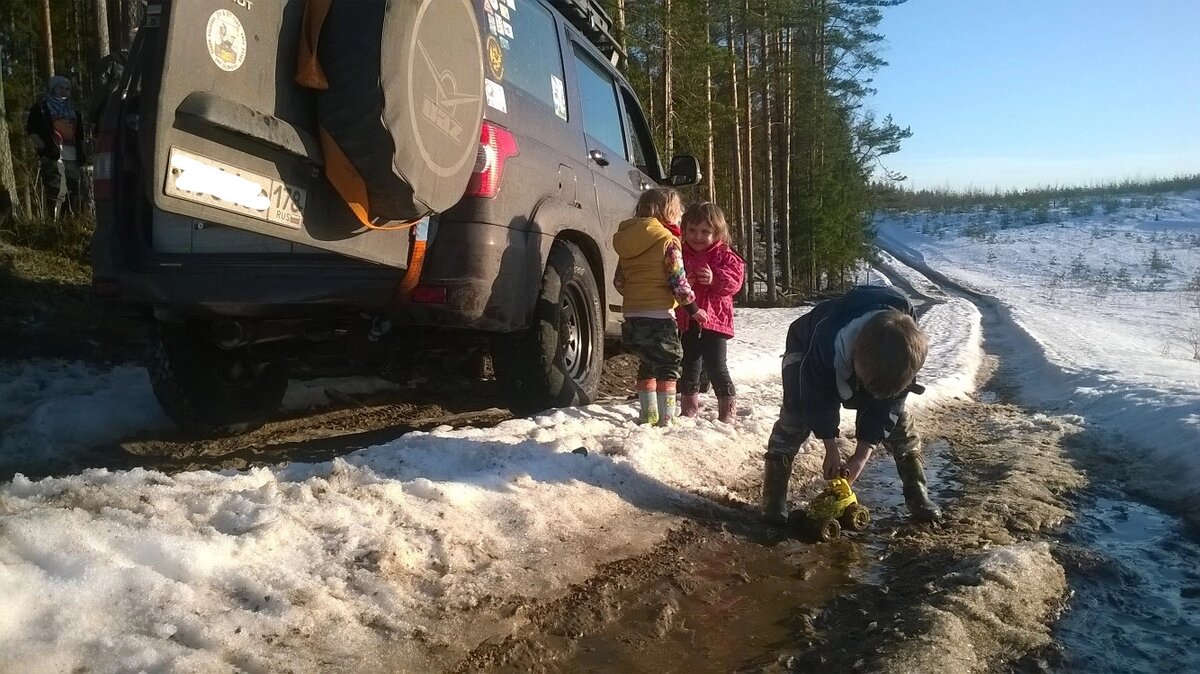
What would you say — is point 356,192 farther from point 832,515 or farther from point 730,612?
point 832,515

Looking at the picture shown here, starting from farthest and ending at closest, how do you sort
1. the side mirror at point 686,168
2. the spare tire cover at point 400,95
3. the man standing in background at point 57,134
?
the man standing in background at point 57,134 < the side mirror at point 686,168 < the spare tire cover at point 400,95

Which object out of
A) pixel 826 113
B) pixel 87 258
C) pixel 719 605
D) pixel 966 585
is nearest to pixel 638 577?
pixel 719 605

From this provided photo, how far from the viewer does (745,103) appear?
24547mm

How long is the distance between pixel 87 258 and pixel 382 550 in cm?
697

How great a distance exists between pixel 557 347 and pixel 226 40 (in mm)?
2297

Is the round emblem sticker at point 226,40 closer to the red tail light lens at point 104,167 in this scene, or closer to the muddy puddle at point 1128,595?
the red tail light lens at point 104,167

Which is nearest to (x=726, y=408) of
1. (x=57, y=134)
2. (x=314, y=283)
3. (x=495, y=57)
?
(x=495, y=57)

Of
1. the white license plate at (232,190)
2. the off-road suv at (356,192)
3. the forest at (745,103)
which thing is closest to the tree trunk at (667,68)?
the forest at (745,103)

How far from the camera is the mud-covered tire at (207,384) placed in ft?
12.6

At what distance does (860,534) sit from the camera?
320 cm

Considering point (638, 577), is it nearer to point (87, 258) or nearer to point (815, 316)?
point (815, 316)

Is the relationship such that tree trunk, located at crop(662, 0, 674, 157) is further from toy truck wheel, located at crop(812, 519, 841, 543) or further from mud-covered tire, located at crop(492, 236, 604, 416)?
toy truck wheel, located at crop(812, 519, 841, 543)

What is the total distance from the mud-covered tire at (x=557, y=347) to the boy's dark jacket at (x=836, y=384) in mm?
1324

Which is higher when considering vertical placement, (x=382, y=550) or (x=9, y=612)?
(x=9, y=612)
